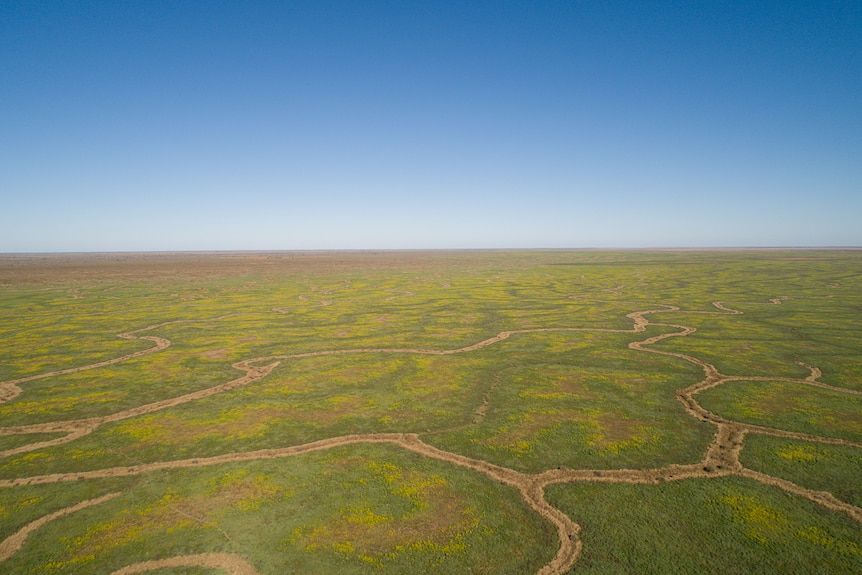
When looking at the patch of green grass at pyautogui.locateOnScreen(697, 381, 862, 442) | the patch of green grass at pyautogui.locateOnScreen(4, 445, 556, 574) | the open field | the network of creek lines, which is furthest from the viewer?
the patch of green grass at pyautogui.locateOnScreen(697, 381, 862, 442)

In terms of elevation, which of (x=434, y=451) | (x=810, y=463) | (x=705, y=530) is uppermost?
(x=810, y=463)

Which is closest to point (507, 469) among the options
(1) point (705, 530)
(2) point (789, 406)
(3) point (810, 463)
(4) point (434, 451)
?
(4) point (434, 451)

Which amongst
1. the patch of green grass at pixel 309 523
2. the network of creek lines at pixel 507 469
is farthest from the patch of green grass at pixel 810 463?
the patch of green grass at pixel 309 523

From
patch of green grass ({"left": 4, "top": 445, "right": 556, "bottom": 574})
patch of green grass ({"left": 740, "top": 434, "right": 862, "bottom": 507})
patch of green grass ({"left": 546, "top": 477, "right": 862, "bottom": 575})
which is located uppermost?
patch of green grass ({"left": 740, "top": 434, "right": 862, "bottom": 507})

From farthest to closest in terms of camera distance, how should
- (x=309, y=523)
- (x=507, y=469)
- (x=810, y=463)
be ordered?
(x=507, y=469) → (x=810, y=463) → (x=309, y=523)

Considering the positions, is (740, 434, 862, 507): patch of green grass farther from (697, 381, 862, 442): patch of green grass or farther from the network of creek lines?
(697, 381, 862, 442): patch of green grass

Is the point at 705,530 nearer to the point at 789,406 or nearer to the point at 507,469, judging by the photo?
the point at 507,469

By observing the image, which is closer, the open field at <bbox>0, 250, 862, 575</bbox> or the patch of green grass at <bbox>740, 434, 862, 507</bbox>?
the open field at <bbox>0, 250, 862, 575</bbox>

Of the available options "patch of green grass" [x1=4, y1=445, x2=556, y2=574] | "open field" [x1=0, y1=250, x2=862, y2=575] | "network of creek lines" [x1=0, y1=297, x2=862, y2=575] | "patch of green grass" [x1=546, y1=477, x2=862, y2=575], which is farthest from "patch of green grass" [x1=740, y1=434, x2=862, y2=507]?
"patch of green grass" [x1=4, y1=445, x2=556, y2=574]

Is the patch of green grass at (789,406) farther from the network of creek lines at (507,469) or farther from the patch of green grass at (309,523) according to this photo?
the patch of green grass at (309,523)

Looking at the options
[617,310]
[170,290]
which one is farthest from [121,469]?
[170,290]
